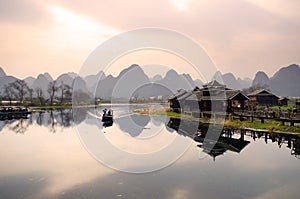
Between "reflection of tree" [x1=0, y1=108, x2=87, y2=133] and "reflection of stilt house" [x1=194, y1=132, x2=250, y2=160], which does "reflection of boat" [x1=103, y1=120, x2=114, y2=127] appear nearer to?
"reflection of tree" [x1=0, y1=108, x2=87, y2=133]

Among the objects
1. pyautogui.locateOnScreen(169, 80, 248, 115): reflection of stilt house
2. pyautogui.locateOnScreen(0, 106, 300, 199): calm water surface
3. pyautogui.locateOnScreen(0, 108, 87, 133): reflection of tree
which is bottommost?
pyautogui.locateOnScreen(0, 106, 300, 199): calm water surface

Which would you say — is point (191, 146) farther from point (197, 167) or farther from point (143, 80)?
point (143, 80)

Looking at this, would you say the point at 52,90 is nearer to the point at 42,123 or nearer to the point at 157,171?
the point at 42,123

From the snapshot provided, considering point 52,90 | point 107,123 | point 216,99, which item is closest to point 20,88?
point 52,90

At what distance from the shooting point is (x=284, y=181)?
14422 mm

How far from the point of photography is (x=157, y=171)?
16.5m

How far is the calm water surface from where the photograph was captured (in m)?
12.7

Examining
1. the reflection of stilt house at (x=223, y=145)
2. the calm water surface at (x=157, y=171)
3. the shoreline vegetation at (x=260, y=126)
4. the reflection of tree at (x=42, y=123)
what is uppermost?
the shoreline vegetation at (x=260, y=126)

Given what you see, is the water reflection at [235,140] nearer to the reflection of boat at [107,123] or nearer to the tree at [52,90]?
the reflection of boat at [107,123]

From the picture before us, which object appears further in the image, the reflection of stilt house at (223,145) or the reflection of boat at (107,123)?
the reflection of boat at (107,123)

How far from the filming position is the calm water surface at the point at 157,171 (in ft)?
41.8

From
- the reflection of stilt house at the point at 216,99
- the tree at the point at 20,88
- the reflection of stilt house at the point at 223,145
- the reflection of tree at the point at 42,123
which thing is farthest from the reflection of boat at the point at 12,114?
the reflection of stilt house at the point at 223,145

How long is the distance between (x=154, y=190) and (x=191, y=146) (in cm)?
1203

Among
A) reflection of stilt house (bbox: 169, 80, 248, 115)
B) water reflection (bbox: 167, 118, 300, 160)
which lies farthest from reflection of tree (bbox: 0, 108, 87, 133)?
reflection of stilt house (bbox: 169, 80, 248, 115)
